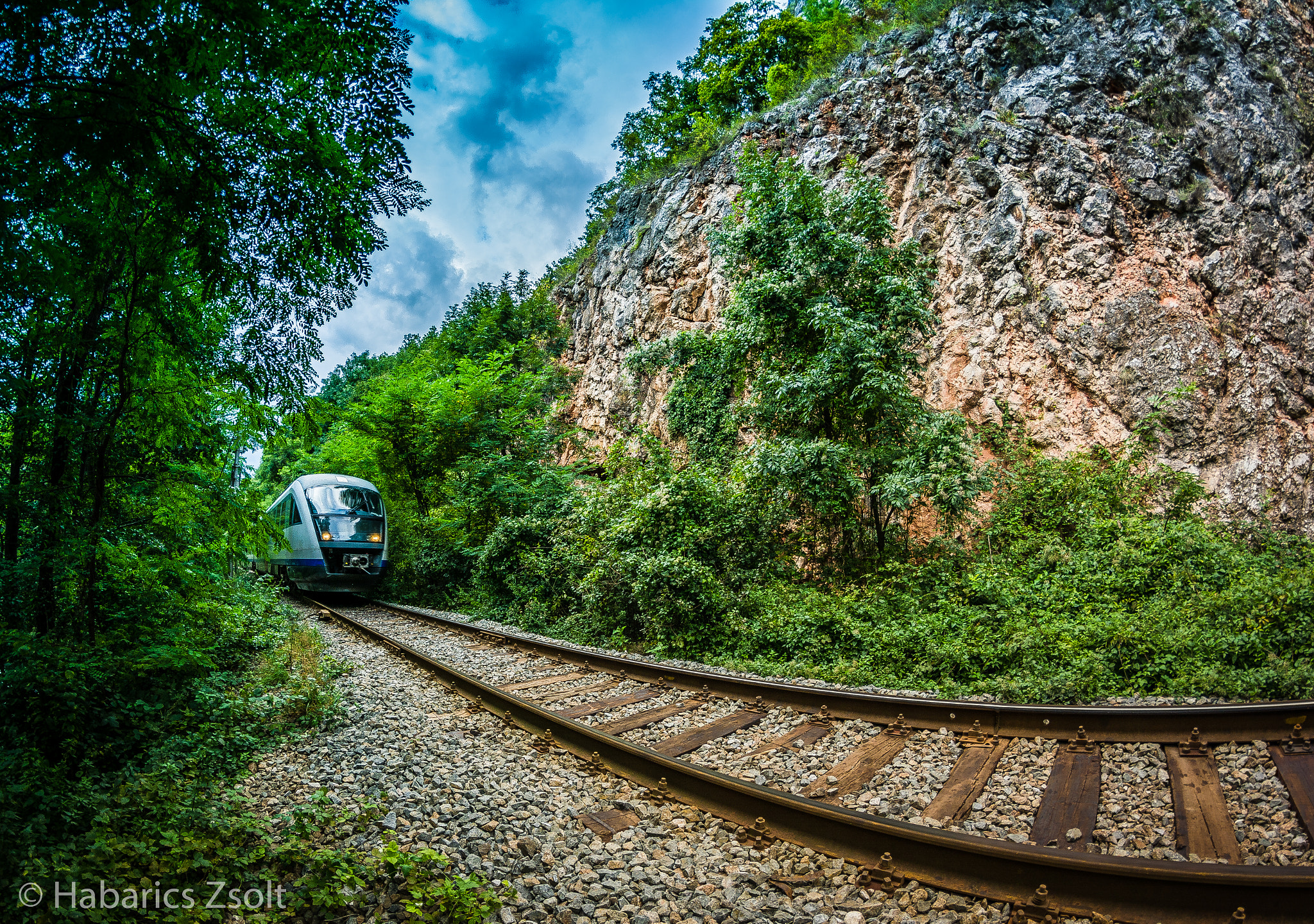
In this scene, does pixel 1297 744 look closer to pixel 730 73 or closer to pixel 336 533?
pixel 336 533

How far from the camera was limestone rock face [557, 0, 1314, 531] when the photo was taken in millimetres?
10555

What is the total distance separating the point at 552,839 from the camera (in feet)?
10.6

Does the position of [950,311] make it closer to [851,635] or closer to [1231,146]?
[1231,146]

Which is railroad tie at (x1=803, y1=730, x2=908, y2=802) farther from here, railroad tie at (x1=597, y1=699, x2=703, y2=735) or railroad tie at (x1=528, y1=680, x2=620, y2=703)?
railroad tie at (x1=528, y1=680, x2=620, y2=703)

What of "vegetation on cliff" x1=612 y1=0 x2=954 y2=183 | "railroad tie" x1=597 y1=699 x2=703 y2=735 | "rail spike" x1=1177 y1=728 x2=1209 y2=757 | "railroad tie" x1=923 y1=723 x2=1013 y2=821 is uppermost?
"vegetation on cliff" x1=612 y1=0 x2=954 y2=183

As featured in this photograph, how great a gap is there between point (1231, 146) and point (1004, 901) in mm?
16422

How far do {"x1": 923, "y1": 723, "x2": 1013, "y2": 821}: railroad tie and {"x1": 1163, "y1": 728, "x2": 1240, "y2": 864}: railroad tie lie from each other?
2.95 ft

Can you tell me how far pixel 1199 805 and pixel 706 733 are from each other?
2943mm

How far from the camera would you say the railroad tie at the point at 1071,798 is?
2941mm

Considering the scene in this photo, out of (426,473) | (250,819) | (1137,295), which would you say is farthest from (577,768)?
(426,473)

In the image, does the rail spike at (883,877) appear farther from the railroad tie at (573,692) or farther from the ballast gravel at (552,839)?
the railroad tie at (573,692)

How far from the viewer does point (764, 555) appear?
9.70m

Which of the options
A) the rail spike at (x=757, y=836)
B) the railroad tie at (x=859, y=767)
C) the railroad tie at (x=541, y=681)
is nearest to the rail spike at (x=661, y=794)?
the rail spike at (x=757, y=836)

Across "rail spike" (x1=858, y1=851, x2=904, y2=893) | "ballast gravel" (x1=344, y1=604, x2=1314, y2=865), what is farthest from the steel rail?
"rail spike" (x1=858, y1=851, x2=904, y2=893)
